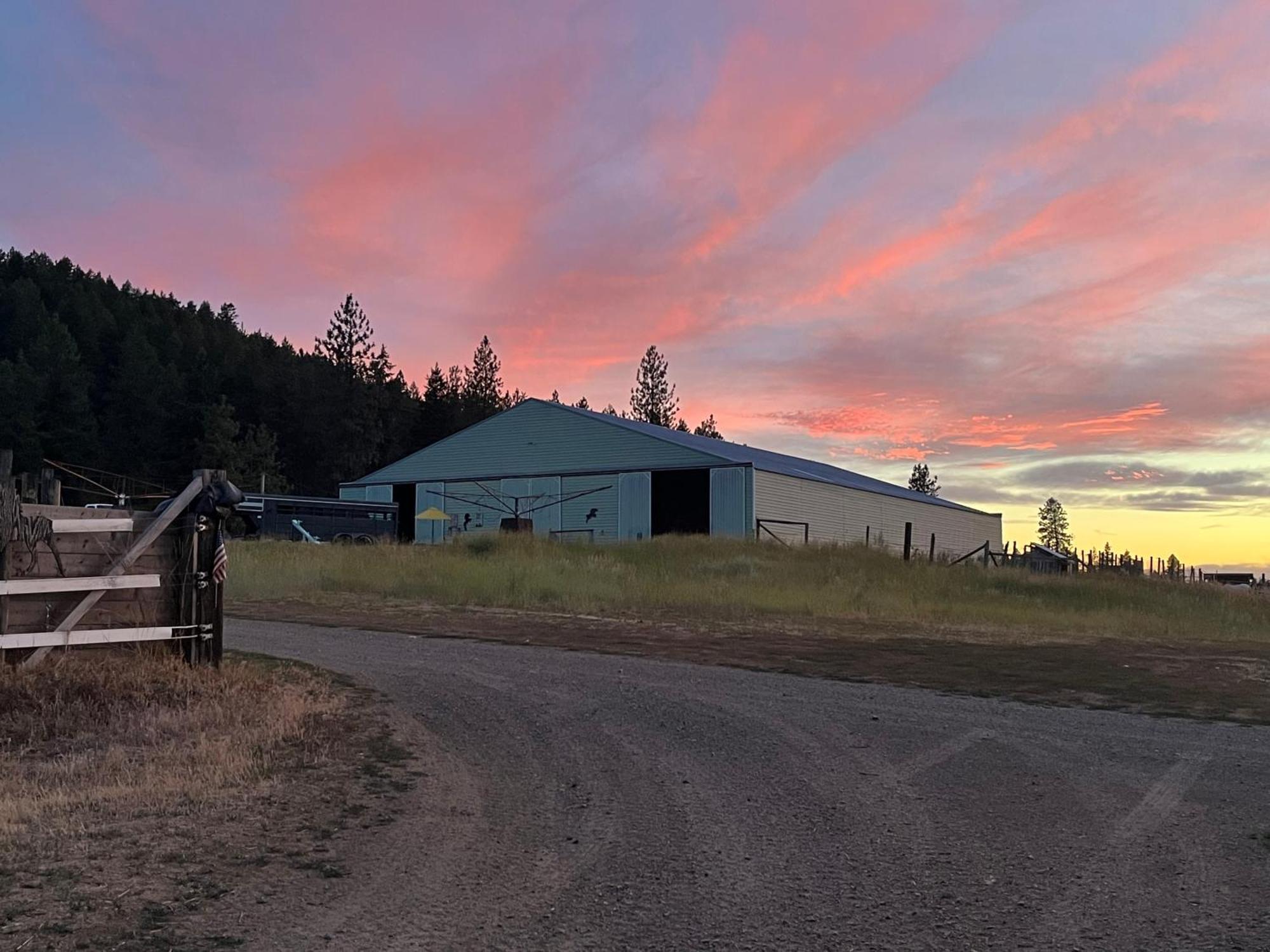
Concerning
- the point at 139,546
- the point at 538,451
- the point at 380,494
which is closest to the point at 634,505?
the point at 538,451

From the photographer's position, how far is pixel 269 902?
442cm

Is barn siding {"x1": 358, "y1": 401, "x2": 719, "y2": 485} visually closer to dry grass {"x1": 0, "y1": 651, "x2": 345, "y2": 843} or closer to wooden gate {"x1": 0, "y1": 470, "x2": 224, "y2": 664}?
wooden gate {"x1": 0, "y1": 470, "x2": 224, "y2": 664}

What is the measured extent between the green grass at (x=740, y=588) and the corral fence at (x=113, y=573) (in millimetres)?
9454

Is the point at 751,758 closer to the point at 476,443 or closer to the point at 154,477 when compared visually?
the point at 476,443

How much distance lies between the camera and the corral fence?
9.03m

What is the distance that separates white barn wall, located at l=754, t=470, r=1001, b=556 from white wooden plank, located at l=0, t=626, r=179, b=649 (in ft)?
96.5

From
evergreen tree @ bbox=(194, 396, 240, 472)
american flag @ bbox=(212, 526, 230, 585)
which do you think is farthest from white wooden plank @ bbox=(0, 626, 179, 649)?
evergreen tree @ bbox=(194, 396, 240, 472)

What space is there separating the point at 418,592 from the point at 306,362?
7548cm

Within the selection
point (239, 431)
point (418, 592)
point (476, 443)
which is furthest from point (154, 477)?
point (418, 592)

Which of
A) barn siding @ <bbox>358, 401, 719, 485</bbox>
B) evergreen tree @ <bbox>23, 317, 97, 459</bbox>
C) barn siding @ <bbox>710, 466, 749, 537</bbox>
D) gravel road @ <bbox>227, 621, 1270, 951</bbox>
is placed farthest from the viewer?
evergreen tree @ <bbox>23, 317, 97, 459</bbox>

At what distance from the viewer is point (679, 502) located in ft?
135

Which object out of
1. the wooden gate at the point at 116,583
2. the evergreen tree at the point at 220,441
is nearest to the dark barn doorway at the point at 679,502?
the wooden gate at the point at 116,583

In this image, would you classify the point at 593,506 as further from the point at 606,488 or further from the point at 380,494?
the point at 380,494

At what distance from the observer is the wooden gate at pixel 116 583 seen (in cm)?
905
